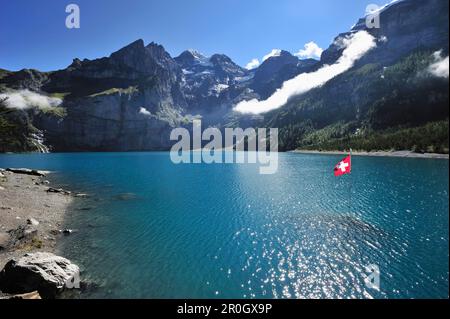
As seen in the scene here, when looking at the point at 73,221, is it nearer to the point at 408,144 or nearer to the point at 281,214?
the point at 281,214

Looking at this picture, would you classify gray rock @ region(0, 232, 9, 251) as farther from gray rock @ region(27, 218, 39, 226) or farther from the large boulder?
the large boulder

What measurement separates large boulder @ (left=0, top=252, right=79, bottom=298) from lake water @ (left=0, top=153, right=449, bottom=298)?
8.12ft

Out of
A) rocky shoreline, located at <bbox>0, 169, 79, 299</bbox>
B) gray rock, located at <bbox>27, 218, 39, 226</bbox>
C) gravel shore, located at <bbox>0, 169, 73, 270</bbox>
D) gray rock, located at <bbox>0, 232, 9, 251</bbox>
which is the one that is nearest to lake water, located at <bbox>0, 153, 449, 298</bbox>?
rocky shoreline, located at <bbox>0, 169, 79, 299</bbox>

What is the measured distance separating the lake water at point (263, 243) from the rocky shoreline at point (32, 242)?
243 centimetres

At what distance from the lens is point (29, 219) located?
42.7m

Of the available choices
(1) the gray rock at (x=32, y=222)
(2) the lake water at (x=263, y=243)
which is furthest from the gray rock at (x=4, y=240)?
(2) the lake water at (x=263, y=243)

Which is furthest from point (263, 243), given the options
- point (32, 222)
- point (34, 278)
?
point (32, 222)

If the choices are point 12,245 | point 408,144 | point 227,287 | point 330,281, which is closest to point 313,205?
point 330,281

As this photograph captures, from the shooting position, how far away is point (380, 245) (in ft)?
115

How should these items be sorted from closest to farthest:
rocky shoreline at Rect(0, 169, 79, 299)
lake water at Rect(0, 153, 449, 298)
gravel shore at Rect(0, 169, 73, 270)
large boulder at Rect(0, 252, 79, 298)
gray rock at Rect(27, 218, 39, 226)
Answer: large boulder at Rect(0, 252, 79, 298) → rocky shoreline at Rect(0, 169, 79, 299) → lake water at Rect(0, 153, 449, 298) → gravel shore at Rect(0, 169, 73, 270) → gray rock at Rect(27, 218, 39, 226)

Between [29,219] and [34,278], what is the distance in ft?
72.9

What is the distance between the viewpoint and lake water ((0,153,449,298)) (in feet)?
85.8

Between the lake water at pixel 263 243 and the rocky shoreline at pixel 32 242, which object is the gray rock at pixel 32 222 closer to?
the rocky shoreline at pixel 32 242
